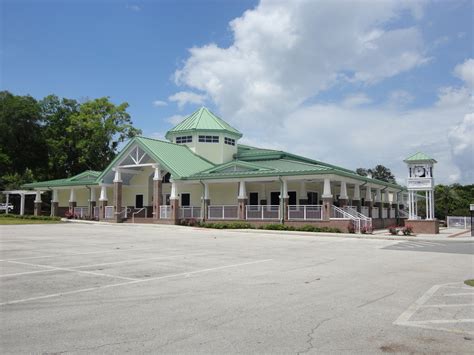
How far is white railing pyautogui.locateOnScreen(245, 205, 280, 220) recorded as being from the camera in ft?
109

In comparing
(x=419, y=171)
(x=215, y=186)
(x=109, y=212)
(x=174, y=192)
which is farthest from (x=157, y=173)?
(x=419, y=171)

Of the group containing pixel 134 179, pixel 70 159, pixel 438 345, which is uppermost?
pixel 70 159

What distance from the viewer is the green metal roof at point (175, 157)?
3666 centimetres

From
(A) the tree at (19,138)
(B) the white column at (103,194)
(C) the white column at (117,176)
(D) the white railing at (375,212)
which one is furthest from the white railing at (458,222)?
(A) the tree at (19,138)

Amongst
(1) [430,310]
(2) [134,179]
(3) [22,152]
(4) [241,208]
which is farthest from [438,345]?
(3) [22,152]

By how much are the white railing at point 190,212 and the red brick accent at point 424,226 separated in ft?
50.6

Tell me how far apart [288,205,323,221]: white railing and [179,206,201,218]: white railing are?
788cm

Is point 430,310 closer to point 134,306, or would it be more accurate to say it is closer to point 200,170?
point 134,306

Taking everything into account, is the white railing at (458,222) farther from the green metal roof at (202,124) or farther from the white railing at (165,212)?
the white railing at (165,212)

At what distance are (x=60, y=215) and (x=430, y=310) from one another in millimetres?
46170

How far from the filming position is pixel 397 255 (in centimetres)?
1652

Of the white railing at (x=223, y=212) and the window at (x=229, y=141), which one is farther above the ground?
the window at (x=229, y=141)

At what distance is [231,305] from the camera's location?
7.78m

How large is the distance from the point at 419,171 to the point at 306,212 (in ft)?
27.4
